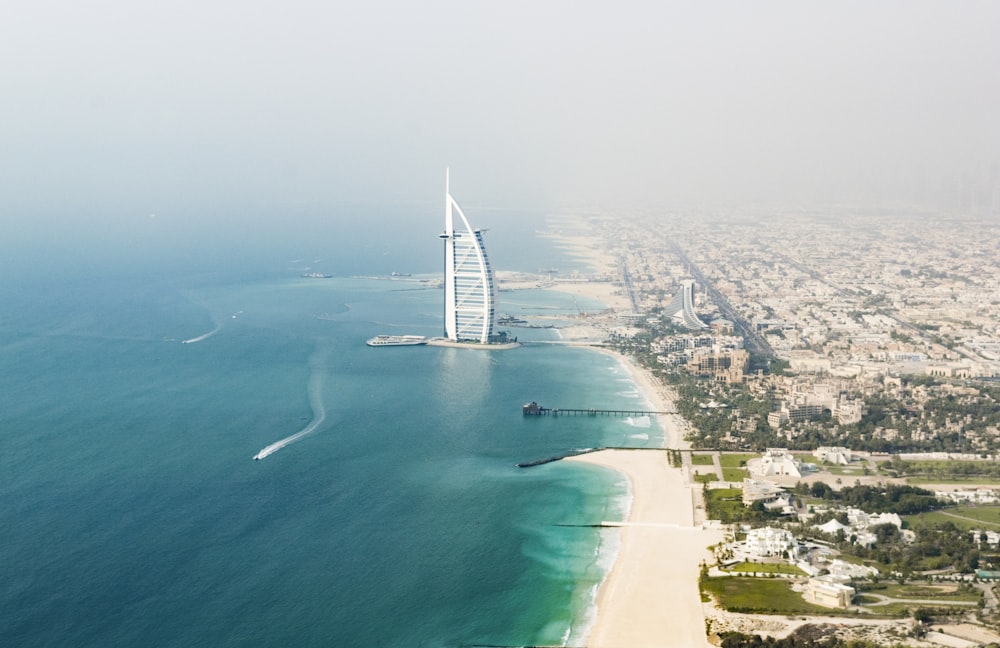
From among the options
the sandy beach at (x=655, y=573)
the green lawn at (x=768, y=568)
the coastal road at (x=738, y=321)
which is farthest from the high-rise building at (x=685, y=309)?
the green lawn at (x=768, y=568)

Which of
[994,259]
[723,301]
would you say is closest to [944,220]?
[994,259]

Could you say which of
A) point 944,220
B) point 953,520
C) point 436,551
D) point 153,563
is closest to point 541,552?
point 436,551

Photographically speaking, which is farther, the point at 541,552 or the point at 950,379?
the point at 950,379

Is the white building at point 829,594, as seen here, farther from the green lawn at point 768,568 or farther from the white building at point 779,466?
the white building at point 779,466

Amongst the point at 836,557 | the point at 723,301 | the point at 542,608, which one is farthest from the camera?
the point at 723,301

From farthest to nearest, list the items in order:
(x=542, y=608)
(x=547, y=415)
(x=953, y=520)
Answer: (x=547, y=415) → (x=953, y=520) → (x=542, y=608)

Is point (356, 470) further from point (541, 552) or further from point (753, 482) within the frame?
point (753, 482)

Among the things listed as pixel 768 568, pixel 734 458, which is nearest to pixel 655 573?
pixel 768 568
